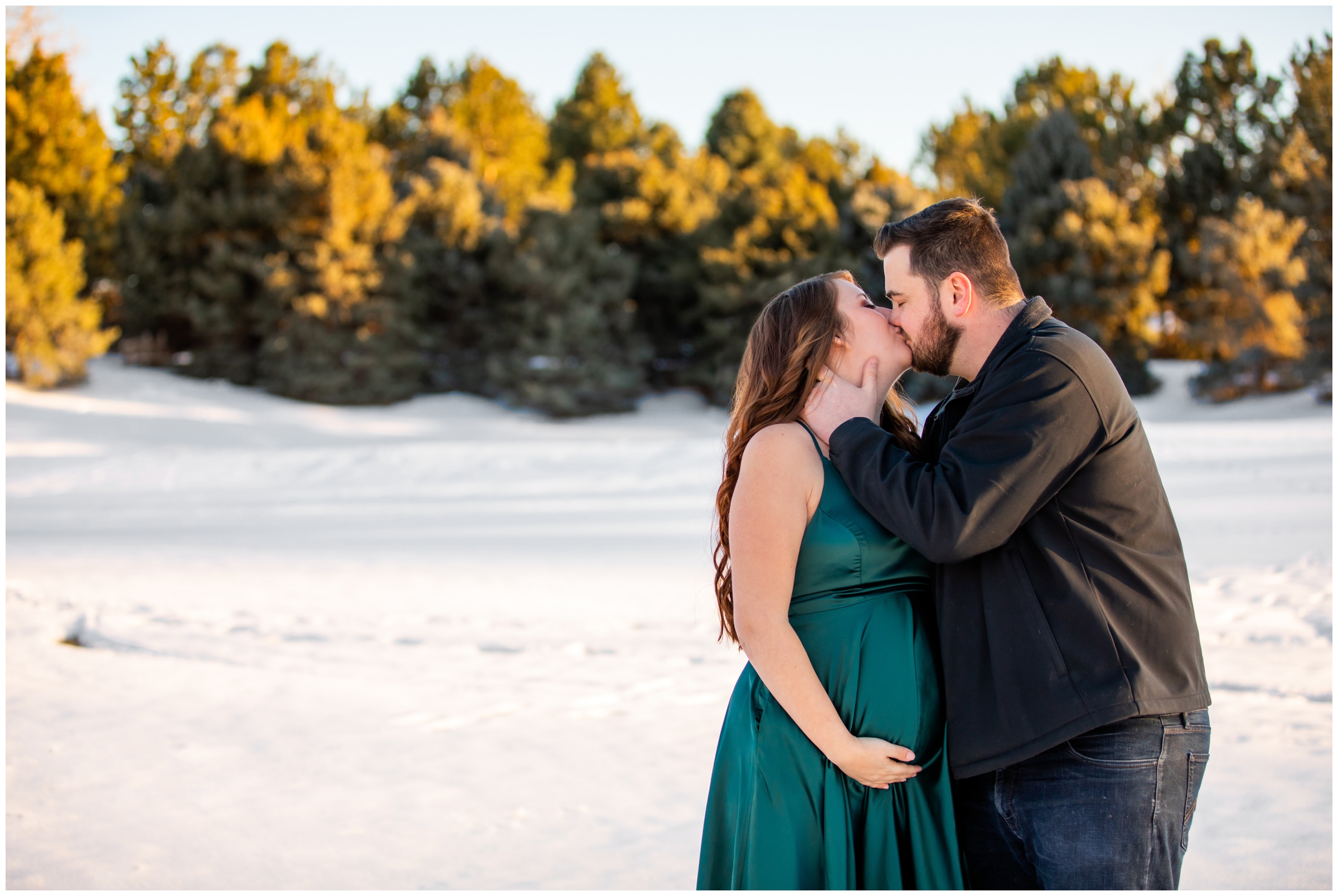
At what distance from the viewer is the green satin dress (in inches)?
92.5

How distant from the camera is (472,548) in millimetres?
10906

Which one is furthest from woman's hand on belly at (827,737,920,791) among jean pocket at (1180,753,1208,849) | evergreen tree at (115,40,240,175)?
evergreen tree at (115,40,240,175)

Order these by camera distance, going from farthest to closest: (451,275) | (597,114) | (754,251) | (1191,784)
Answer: (597,114) < (451,275) < (754,251) < (1191,784)

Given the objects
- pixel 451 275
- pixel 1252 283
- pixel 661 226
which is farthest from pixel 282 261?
pixel 1252 283

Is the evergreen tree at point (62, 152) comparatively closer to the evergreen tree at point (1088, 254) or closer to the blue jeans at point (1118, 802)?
the evergreen tree at point (1088, 254)

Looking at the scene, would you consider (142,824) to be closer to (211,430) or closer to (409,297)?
(211,430)

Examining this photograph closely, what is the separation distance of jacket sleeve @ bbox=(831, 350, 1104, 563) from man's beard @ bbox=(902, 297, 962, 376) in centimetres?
28

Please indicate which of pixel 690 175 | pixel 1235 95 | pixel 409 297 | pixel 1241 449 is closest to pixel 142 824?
pixel 1241 449

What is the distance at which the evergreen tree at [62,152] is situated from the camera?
26344 millimetres

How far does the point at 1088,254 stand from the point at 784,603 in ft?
97.1

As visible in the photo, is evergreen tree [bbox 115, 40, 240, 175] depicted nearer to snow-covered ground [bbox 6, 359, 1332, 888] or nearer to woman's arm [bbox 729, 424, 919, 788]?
snow-covered ground [bbox 6, 359, 1332, 888]

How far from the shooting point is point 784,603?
7.51 feet

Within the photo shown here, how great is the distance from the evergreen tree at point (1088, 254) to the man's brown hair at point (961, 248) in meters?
27.3

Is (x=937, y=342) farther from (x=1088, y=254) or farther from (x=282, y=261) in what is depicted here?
(x=282, y=261)
